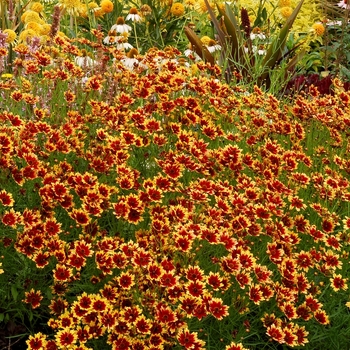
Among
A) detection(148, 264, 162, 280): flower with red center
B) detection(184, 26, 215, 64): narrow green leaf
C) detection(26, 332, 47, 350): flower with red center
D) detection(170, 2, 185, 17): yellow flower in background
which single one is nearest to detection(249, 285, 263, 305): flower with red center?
detection(148, 264, 162, 280): flower with red center

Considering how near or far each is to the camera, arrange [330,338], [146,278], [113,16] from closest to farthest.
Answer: [146,278], [330,338], [113,16]

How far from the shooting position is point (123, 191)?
9.14 ft

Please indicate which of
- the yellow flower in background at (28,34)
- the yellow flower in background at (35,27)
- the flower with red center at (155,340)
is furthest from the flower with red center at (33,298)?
the yellow flower in background at (35,27)

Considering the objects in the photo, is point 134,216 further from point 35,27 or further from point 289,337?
point 35,27

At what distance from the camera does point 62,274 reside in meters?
2.06

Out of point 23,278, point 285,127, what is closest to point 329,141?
point 285,127

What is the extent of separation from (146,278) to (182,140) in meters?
0.77

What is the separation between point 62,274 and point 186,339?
0.47 metres

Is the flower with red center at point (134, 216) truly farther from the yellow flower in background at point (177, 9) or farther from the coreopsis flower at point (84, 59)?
Result: the yellow flower in background at point (177, 9)

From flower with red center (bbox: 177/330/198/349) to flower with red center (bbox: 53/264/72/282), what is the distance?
43 centimetres

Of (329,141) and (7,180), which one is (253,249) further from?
(329,141)

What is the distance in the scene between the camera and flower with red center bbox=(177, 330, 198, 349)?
186 cm

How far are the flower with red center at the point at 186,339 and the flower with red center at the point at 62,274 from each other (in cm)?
43

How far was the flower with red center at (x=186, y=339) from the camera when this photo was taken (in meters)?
1.86
